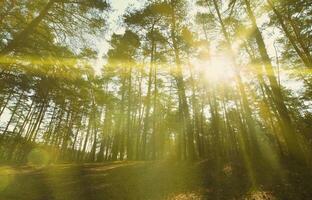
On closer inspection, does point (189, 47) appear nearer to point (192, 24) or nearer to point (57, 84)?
point (192, 24)

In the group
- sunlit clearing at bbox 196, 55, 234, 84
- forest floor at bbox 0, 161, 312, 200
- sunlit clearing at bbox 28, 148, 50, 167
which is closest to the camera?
forest floor at bbox 0, 161, 312, 200

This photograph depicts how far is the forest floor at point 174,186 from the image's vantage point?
249 inches

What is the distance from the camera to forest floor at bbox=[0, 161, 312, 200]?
6320 mm

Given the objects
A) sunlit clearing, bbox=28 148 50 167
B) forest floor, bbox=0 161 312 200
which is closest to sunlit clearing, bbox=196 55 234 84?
forest floor, bbox=0 161 312 200

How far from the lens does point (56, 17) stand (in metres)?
9.16

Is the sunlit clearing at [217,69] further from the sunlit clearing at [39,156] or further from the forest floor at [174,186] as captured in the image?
the sunlit clearing at [39,156]

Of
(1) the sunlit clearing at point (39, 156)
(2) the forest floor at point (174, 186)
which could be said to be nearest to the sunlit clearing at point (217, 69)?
(2) the forest floor at point (174, 186)

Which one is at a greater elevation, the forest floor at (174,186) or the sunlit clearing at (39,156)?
the sunlit clearing at (39,156)

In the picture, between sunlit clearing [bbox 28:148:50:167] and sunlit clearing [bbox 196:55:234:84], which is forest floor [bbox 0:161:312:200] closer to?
sunlit clearing [bbox 196:55:234:84]

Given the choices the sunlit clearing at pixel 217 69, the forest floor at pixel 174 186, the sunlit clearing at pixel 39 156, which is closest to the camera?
the forest floor at pixel 174 186

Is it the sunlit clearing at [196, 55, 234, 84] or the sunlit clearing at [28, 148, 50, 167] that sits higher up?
the sunlit clearing at [196, 55, 234, 84]

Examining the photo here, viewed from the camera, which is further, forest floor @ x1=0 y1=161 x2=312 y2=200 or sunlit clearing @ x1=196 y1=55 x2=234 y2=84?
sunlit clearing @ x1=196 y1=55 x2=234 y2=84

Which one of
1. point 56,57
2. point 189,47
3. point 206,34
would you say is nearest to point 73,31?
point 56,57

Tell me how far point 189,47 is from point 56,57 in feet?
34.7
